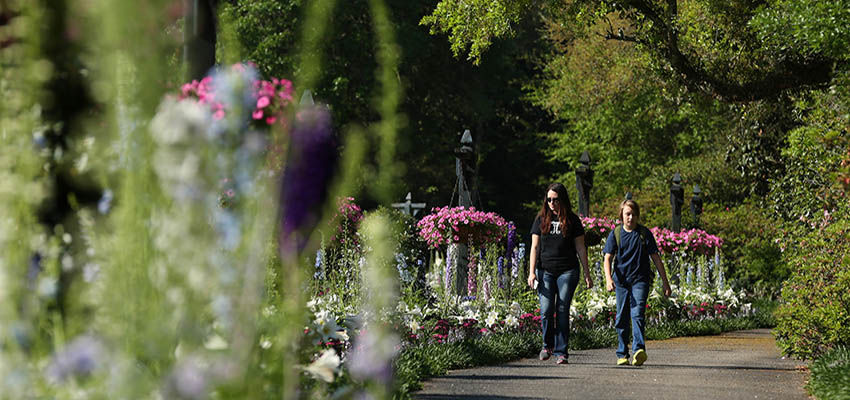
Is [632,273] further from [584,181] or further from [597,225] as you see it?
[584,181]

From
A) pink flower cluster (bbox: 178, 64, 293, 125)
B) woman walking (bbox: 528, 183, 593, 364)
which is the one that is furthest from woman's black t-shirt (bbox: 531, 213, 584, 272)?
pink flower cluster (bbox: 178, 64, 293, 125)

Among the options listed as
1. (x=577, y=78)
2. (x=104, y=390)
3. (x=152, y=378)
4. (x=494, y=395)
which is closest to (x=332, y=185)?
(x=152, y=378)

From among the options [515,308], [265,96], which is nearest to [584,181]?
[515,308]

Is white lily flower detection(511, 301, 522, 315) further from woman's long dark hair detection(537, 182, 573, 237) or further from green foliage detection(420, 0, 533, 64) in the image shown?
green foliage detection(420, 0, 533, 64)

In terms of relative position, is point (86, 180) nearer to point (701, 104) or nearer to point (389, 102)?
point (389, 102)

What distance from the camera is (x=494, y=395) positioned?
297 inches

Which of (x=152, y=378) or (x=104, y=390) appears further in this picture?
(x=152, y=378)

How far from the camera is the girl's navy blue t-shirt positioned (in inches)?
400

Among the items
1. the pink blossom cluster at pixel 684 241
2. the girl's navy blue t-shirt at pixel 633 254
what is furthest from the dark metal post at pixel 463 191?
the pink blossom cluster at pixel 684 241

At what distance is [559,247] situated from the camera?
1003 cm

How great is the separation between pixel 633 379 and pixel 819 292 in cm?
200

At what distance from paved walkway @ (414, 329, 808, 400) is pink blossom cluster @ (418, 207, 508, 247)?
2.40 metres

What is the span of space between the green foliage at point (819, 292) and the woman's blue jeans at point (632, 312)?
1.41m

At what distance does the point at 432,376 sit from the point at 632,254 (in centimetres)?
247
